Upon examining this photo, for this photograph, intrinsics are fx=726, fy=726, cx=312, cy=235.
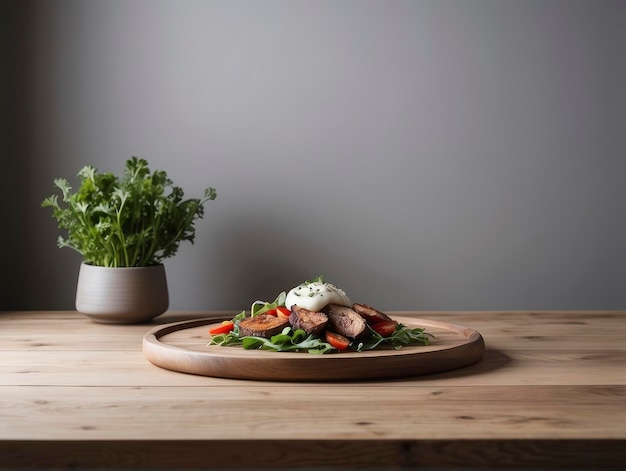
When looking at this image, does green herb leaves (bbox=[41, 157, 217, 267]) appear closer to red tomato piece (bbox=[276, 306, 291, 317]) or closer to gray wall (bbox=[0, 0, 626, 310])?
gray wall (bbox=[0, 0, 626, 310])

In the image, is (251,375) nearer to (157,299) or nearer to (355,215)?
(157,299)

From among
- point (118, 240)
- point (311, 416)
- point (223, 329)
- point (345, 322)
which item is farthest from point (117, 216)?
point (311, 416)

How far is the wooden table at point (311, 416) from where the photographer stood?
2.83 ft

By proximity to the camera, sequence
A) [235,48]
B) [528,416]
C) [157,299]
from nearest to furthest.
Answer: [528,416]
[157,299]
[235,48]

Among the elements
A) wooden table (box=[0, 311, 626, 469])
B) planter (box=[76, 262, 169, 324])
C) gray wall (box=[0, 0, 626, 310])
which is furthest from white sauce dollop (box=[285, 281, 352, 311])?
gray wall (box=[0, 0, 626, 310])

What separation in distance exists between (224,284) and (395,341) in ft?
2.51

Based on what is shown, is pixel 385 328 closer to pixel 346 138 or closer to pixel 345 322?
pixel 345 322

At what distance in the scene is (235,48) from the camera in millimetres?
1916

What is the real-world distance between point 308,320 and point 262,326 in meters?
0.08

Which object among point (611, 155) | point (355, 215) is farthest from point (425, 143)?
point (611, 155)

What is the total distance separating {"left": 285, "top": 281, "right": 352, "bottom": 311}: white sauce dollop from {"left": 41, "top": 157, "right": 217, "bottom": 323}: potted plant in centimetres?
42

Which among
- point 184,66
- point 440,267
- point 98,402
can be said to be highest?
point 184,66

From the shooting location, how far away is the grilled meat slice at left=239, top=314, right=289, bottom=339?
4.10 feet

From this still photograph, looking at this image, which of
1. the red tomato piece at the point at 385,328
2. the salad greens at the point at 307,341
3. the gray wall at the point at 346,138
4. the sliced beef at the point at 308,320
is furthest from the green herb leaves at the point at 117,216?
the red tomato piece at the point at 385,328
